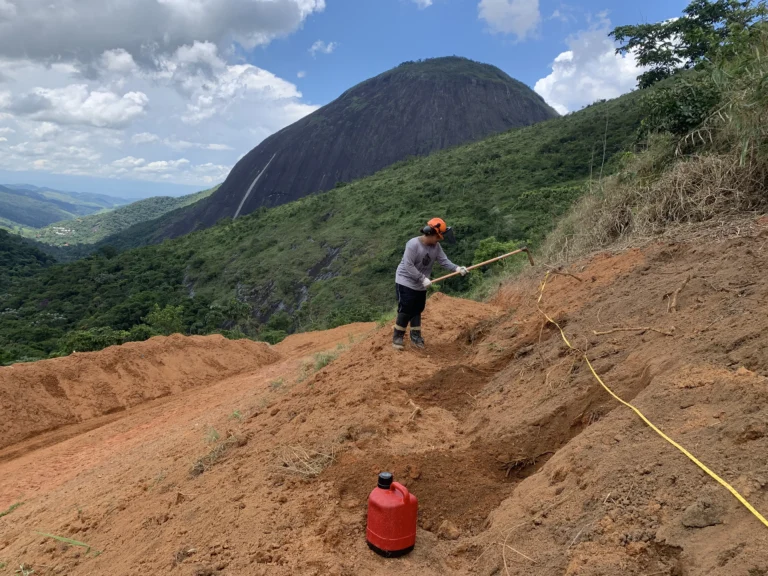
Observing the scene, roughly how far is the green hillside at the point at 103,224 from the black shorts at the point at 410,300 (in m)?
123

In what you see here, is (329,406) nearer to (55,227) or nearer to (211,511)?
(211,511)

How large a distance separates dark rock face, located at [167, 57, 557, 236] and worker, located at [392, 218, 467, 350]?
7581cm

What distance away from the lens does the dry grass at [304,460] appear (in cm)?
327

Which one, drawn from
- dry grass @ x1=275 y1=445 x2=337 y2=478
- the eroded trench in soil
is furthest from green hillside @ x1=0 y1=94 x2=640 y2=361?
the eroded trench in soil

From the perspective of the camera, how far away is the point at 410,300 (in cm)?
586

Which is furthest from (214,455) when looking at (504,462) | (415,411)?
(504,462)

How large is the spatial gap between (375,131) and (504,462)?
290 feet

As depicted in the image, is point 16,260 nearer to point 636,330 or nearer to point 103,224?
point 636,330

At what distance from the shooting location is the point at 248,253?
143 feet

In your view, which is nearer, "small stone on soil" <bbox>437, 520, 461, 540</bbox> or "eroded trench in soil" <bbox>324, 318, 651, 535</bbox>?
"small stone on soil" <bbox>437, 520, 461, 540</bbox>

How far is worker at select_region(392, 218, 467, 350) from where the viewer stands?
569 cm

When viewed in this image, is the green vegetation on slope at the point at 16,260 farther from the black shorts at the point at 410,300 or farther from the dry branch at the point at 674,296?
the dry branch at the point at 674,296

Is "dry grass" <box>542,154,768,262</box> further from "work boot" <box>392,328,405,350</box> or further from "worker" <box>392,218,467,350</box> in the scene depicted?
"work boot" <box>392,328,405,350</box>

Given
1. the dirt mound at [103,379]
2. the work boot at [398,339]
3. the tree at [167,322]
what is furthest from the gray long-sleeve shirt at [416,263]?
the tree at [167,322]
